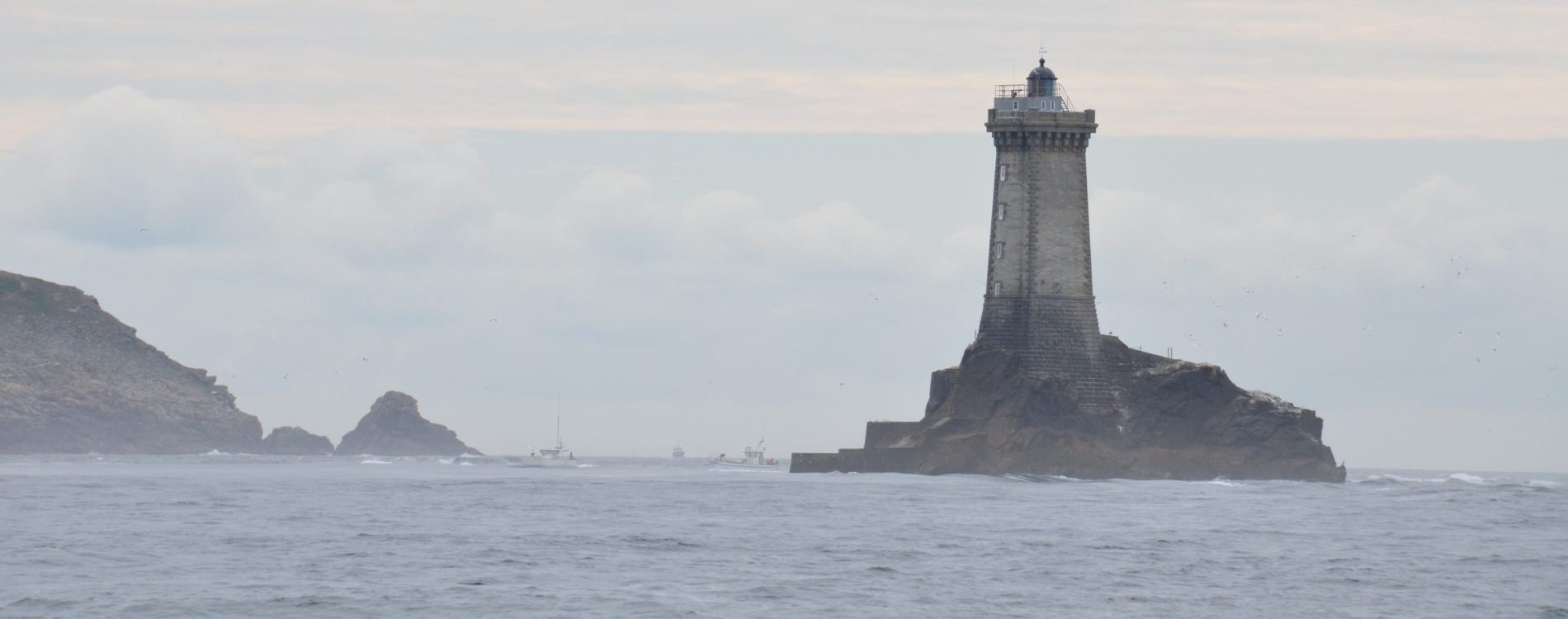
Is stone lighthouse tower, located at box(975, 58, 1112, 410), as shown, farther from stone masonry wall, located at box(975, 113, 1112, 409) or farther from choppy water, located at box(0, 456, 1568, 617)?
choppy water, located at box(0, 456, 1568, 617)

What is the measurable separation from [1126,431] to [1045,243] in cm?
1163

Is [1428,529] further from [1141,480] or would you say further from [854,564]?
[1141,480]

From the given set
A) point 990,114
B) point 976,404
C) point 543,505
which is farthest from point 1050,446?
point 543,505

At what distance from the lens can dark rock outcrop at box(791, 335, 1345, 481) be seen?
111 meters

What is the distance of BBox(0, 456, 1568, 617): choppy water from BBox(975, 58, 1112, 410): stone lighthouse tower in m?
15.8

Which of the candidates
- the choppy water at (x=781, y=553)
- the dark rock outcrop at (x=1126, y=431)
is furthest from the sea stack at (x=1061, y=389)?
the choppy water at (x=781, y=553)

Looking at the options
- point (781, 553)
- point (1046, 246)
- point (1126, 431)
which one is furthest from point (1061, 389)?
point (781, 553)

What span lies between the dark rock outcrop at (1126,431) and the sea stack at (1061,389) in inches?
2.6

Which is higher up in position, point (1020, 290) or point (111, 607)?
point (1020, 290)

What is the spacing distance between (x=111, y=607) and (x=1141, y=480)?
74.0 meters

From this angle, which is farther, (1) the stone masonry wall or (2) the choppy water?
(1) the stone masonry wall

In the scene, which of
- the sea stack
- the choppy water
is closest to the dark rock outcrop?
the sea stack

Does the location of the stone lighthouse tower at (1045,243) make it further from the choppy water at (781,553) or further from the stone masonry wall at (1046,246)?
the choppy water at (781,553)

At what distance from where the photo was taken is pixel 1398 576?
55625 millimetres
